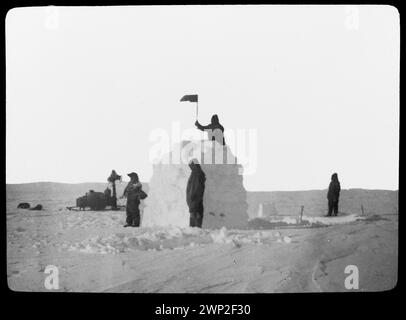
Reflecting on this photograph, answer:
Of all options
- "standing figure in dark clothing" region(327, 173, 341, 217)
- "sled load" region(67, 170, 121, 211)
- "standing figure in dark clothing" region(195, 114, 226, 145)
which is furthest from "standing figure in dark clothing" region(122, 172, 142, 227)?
"standing figure in dark clothing" region(327, 173, 341, 217)

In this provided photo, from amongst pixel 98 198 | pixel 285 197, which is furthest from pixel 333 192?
pixel 98 198

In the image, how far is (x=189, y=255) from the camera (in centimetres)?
702

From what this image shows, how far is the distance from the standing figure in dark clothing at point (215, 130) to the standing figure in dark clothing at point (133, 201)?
81 cm

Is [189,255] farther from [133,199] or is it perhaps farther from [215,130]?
[215,130]

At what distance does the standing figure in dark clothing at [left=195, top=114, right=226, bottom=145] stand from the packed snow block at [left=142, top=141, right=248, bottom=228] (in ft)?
0.21

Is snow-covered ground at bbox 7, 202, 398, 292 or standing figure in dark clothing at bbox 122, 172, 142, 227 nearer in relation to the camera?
snow-covered ground at bbox 7, 202, 398, 292

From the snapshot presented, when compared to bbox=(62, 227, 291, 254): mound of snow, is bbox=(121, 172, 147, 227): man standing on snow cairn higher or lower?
higher

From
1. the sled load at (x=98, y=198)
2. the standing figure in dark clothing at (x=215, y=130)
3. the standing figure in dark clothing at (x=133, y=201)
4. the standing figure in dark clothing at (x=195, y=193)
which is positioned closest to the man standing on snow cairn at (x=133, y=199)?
the standing figure in dark clothing at (x=133, y=201)

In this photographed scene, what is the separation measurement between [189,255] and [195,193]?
60 centimetres

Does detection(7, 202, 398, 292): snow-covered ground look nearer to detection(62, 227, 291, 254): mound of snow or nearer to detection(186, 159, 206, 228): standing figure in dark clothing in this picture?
detection(62, 227, 291, 254): mound of snow

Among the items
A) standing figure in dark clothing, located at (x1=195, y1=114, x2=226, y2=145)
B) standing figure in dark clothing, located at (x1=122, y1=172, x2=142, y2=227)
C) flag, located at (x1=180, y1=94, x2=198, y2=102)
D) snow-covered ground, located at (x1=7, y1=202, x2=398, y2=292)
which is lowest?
snow-covered ground, located at (x1=7, y1=202, x2=398, y2=292)

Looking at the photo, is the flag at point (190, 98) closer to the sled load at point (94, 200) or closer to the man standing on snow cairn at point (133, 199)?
the man standing on snow cairn at point (133, 199)

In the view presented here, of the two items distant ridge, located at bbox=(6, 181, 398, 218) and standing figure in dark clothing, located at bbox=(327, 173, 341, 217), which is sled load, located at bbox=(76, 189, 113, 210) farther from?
standing figure in dark clothing, located at bbox=(327, 173, 341, 217)

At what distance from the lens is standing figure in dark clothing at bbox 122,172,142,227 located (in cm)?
711
